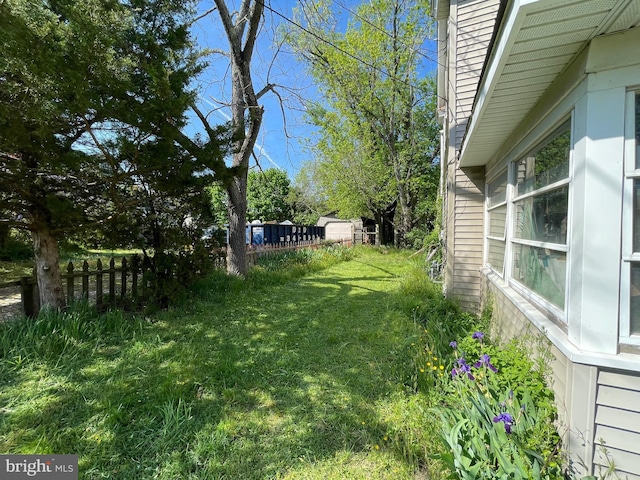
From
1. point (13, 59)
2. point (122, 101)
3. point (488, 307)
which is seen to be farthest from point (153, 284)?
point (488, 307)

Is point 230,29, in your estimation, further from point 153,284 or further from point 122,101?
point 153,284

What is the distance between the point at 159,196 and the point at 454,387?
467 cm

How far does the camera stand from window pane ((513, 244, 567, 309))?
195cm

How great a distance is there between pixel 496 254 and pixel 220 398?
12.9 feet

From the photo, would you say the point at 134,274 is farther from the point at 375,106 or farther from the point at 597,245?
the point at 375,106

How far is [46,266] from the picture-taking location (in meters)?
3.85

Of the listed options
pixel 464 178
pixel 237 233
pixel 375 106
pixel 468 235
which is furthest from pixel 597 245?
pixel 375 106

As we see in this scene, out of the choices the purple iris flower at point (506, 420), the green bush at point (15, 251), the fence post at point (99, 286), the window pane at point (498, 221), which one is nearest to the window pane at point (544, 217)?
the window pane at point (498, 221)

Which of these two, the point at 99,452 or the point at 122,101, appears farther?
the point at 122,101

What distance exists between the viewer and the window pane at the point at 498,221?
3.63m

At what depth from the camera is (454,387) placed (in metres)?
2.47

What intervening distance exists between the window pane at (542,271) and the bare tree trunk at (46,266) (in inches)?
220

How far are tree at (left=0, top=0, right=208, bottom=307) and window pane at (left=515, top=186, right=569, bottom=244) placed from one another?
3.64 meters

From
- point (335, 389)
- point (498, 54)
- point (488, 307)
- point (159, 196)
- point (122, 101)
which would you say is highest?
point (122, 101)
